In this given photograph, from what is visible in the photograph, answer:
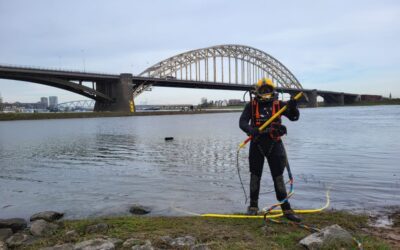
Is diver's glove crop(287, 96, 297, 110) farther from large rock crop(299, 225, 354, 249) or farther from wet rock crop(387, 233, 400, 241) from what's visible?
wet rock crop(387, 233, 400, 241)

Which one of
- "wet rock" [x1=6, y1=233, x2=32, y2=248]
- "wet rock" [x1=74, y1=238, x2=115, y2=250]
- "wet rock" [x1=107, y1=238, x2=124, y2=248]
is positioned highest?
"wet rock" [x1=74, y1=238, x2=115, y2=250]

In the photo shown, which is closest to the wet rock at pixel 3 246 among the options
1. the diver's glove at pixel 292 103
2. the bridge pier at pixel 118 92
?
the diver's glove at pixel 292 103

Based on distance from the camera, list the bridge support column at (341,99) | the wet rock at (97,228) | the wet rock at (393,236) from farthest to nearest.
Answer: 1. the bridge support column at (341,99)
2. the wet rock at (97,228)
3. the wet rock at (393,236)

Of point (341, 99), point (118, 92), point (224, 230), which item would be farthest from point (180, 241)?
point (341, 99)

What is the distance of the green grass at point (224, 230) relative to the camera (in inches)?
227

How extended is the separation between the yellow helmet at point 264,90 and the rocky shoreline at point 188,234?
2286mm

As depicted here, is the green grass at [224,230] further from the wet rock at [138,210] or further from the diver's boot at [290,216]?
the wet rock at [138,210]

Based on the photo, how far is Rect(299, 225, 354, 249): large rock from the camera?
534 centimetres

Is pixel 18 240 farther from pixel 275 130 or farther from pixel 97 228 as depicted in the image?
pixel 275 130

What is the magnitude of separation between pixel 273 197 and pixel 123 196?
4240 mm

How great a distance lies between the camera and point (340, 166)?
15.2 metres

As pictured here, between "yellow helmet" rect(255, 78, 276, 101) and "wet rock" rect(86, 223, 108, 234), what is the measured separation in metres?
3.67

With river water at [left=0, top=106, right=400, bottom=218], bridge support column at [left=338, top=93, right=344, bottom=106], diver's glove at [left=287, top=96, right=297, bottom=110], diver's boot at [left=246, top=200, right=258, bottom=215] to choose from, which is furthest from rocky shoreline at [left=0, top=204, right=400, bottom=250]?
bridge support column at [left=338, top=93, right=344, bottom=106]

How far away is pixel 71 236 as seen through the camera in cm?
668
